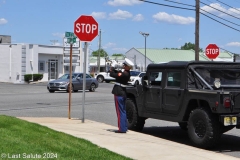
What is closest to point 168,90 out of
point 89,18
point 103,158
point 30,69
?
point 89,18

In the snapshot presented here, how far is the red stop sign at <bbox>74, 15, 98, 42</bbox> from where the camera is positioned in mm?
13133

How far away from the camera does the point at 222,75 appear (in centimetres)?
1151

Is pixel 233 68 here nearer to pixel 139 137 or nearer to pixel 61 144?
pixel 139 137

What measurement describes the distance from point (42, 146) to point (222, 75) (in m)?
5.30

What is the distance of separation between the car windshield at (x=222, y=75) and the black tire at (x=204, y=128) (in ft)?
3.44

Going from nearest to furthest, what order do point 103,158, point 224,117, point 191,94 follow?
point 103,158 → point 224,117 → point 191,94

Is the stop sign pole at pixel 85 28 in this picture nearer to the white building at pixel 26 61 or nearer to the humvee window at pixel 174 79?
the humvee window at pixel 174 79

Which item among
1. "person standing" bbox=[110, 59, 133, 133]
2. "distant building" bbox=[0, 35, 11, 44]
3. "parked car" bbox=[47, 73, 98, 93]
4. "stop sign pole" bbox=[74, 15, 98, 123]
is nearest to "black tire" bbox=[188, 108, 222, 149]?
"person standing" bbox=[110, 59, 133, 133]

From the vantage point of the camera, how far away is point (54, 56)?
60875 millimetres

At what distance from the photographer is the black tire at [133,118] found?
12680 mm

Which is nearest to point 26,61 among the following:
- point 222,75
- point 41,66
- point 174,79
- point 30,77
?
point 30,77

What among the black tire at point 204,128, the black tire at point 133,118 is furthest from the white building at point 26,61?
the black tire at point 204,128

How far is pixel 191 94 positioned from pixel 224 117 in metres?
1.00

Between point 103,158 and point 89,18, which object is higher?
point 89,18
